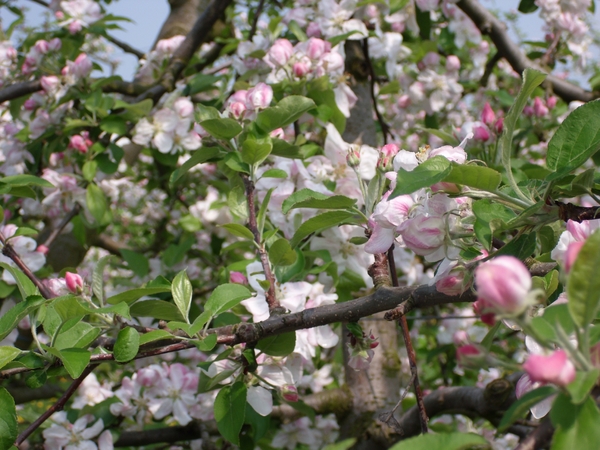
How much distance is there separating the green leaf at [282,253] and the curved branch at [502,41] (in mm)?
1433

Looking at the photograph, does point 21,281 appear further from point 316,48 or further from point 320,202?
point 316,48

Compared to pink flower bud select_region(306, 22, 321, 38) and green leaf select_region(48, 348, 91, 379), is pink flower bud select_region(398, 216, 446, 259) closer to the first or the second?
green leaf select_region(48, 348, 91, 379)

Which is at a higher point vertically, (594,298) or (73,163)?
(594,298)

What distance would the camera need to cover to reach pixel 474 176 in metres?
0.62

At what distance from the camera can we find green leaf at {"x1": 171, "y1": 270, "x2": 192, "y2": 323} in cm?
91

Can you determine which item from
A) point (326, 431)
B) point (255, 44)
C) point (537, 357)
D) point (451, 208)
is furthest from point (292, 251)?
point (326, 431)

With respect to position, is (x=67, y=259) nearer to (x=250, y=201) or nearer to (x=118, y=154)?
(x=118, y=154)

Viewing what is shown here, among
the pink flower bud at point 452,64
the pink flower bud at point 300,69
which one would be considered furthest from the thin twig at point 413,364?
the pink flower bud at point 452,64

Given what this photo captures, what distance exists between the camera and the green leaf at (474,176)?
61 centimetres

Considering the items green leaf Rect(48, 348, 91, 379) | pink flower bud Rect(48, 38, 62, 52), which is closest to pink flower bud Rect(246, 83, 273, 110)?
green leaf Rect(48, 348, 91, 379)

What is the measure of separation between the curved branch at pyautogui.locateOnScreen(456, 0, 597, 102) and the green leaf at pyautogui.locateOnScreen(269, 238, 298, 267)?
1.43 m

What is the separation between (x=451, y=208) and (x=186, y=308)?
0.45 meters

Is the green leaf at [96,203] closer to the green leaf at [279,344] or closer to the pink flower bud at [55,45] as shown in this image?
the pink flower bud at [55,45]

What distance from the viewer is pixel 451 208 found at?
0.71m
